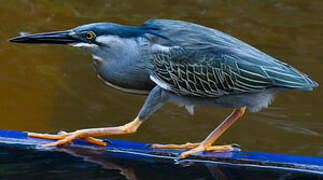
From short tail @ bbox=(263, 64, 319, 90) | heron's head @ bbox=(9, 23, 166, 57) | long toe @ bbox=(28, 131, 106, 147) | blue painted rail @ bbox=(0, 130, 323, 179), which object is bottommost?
blue painted rail @ bbox=(0, 130, 323, 179)

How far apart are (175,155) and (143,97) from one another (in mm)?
1569

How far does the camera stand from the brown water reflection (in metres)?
3.45

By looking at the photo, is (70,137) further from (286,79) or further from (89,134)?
(286,79)

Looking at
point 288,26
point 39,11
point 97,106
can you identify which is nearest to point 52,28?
point 39,11

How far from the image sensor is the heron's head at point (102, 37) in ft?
7.70

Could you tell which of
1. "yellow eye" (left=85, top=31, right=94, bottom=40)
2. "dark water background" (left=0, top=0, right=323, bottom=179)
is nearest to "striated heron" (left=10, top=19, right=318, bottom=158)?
"yellow eye" (left=85, top=31, right=94, bottom=40)

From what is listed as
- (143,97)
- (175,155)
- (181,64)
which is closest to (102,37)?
(181,64)

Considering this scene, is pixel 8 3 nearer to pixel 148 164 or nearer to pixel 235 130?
pixel 235 130

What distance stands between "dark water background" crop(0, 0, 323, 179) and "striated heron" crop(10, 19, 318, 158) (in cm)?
92

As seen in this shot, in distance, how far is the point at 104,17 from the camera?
456 cm

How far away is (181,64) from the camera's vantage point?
235 centimetres

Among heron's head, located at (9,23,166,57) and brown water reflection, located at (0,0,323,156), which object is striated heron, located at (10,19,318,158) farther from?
brown water reflection, located at (0,0,323,156)

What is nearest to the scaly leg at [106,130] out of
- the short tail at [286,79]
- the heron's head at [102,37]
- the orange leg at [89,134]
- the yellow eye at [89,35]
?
the orange leg at [89,134]

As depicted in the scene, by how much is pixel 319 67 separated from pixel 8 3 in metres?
2.38
